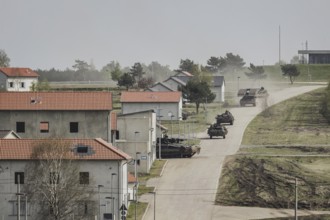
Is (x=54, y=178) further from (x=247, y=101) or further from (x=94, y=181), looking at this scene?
(x=247, y=101)

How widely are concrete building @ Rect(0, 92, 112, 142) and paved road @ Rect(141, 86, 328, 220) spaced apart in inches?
249

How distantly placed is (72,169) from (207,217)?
9108mm

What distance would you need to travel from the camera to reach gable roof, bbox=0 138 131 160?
2373 inches

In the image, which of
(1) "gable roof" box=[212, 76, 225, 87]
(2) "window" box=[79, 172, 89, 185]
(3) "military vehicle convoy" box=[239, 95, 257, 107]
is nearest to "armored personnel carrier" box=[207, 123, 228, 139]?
(3) "military vehicle convoy" box=[239, 95, 257, 107]

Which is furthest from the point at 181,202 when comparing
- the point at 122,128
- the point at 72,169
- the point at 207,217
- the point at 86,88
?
the point at 86,88

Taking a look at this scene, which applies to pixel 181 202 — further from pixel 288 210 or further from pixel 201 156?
pixel 201 156

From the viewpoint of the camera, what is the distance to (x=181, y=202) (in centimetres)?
6544

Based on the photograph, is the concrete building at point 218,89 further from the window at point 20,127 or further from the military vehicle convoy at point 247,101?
the window at point 20,127

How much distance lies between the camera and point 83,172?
199 feet

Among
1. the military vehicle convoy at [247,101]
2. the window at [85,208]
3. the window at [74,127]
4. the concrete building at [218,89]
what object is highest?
the concrete building at [218,89]

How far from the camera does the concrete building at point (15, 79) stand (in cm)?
14425

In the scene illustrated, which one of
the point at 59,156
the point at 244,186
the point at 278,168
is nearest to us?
the point at 59,156

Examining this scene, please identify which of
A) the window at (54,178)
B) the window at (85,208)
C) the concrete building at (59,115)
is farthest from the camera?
the concrete building at (59,115)

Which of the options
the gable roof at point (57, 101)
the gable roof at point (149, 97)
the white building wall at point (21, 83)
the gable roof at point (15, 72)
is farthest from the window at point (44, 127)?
the gable roof at point (15, 72)
